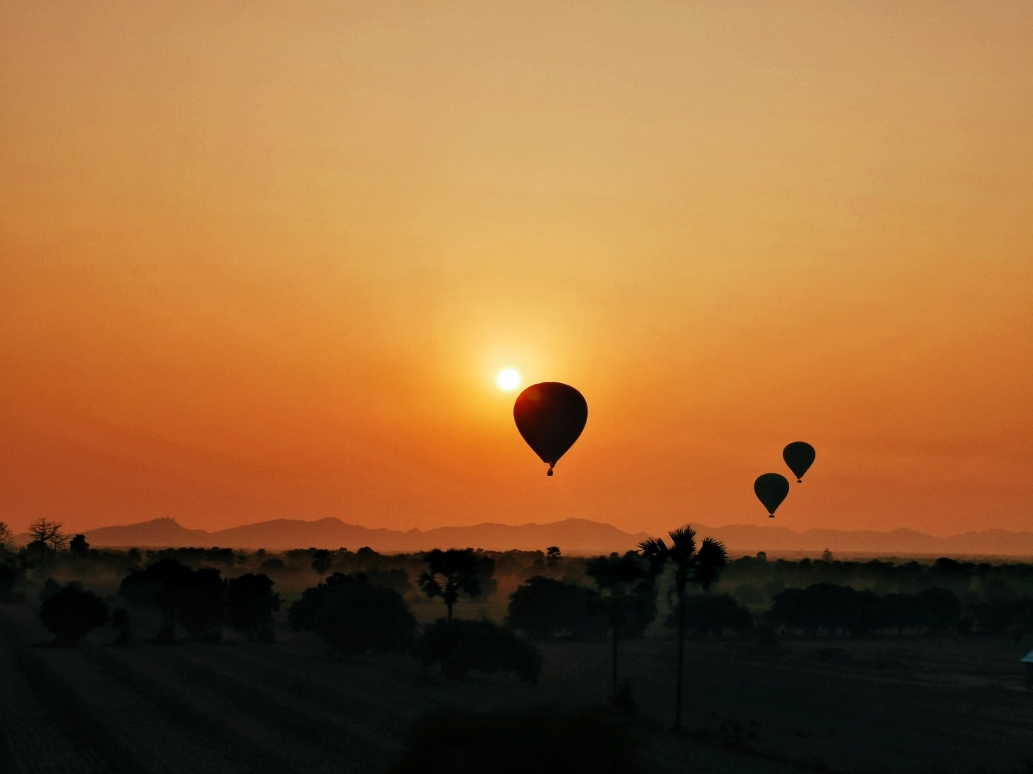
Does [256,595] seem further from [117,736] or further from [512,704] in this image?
[117,736]

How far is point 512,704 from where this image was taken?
61969mm

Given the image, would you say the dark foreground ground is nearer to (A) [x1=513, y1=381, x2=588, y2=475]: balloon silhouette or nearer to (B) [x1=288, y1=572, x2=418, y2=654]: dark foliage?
(B) [x1=288, y1=572, x2=418, y2=654]: dark foliage

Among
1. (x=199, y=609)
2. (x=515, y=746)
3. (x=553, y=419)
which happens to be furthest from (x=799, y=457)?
(x=515, y=746)

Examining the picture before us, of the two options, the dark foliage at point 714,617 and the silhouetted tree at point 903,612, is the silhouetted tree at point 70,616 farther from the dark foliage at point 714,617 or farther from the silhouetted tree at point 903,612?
the silhouetted tree at point 903,612

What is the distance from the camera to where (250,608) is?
105375mm

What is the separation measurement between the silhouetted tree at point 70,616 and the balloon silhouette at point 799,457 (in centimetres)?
7513

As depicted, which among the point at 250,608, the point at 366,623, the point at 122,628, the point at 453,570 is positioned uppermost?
the point at 453,570

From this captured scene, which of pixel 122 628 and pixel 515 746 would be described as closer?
pixel 515 746

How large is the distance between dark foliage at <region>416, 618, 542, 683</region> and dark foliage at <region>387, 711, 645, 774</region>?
55882 millimetres

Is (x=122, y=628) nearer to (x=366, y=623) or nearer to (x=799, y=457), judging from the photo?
(x=366, y=623)

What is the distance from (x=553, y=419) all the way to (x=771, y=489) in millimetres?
60682

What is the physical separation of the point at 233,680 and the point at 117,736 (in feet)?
72.4

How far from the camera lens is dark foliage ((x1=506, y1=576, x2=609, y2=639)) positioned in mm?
114238

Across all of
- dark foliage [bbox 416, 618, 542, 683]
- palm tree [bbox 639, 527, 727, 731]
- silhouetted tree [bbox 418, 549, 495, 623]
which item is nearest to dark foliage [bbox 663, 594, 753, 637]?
silhouetted tree [bbox 418, 549, 495, 623]
